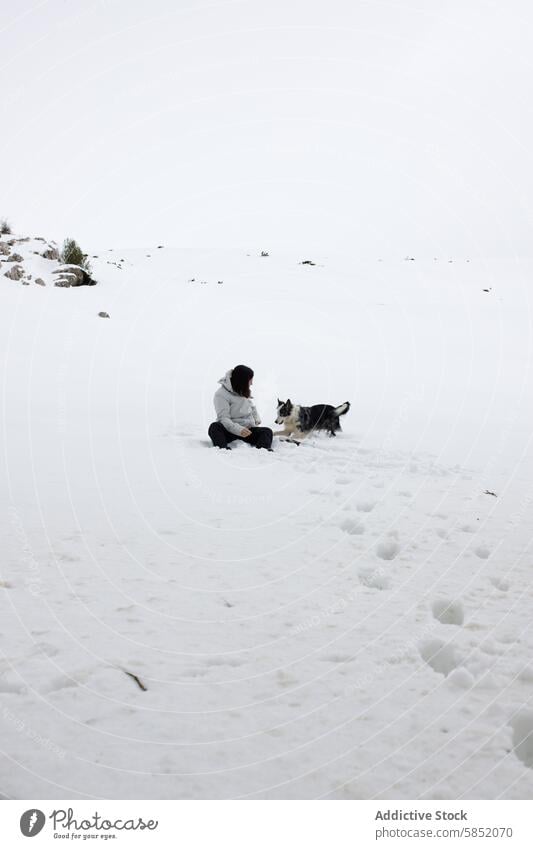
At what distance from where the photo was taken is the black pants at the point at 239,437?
30.3 ft

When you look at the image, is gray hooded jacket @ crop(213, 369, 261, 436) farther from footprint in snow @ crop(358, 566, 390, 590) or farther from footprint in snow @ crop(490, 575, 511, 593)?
footprint in snow @ crop(490, 575, 511, 593)

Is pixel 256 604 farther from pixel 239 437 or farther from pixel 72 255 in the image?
pixel 72 255

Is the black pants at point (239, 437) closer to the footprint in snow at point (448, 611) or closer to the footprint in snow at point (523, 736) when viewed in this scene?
the footprint in snow at point (448, 611)

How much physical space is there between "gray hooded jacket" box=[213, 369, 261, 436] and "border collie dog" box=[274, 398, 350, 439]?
1.05 m

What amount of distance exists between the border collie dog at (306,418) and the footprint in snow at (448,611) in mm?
6452

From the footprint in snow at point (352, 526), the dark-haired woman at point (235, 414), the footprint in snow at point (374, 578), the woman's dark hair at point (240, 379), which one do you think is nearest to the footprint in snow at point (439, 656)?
the footprint in snow at point (374, 578)

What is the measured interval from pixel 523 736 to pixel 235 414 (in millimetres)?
7198

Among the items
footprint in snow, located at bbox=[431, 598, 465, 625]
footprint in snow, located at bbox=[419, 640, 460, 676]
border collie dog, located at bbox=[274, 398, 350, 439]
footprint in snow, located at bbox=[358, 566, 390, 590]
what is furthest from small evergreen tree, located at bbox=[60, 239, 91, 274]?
footprint in snow, located at bbox=[419, 640, 460, 676]

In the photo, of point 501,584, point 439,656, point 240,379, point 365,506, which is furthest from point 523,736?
point 240,379

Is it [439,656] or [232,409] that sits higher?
[232,409]

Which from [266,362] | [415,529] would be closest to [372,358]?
[266,362]

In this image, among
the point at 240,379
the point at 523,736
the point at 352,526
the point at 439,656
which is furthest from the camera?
the point at 240,379

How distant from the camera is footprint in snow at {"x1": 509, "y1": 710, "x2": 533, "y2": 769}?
282 centimetres

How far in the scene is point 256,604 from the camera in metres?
4.20
